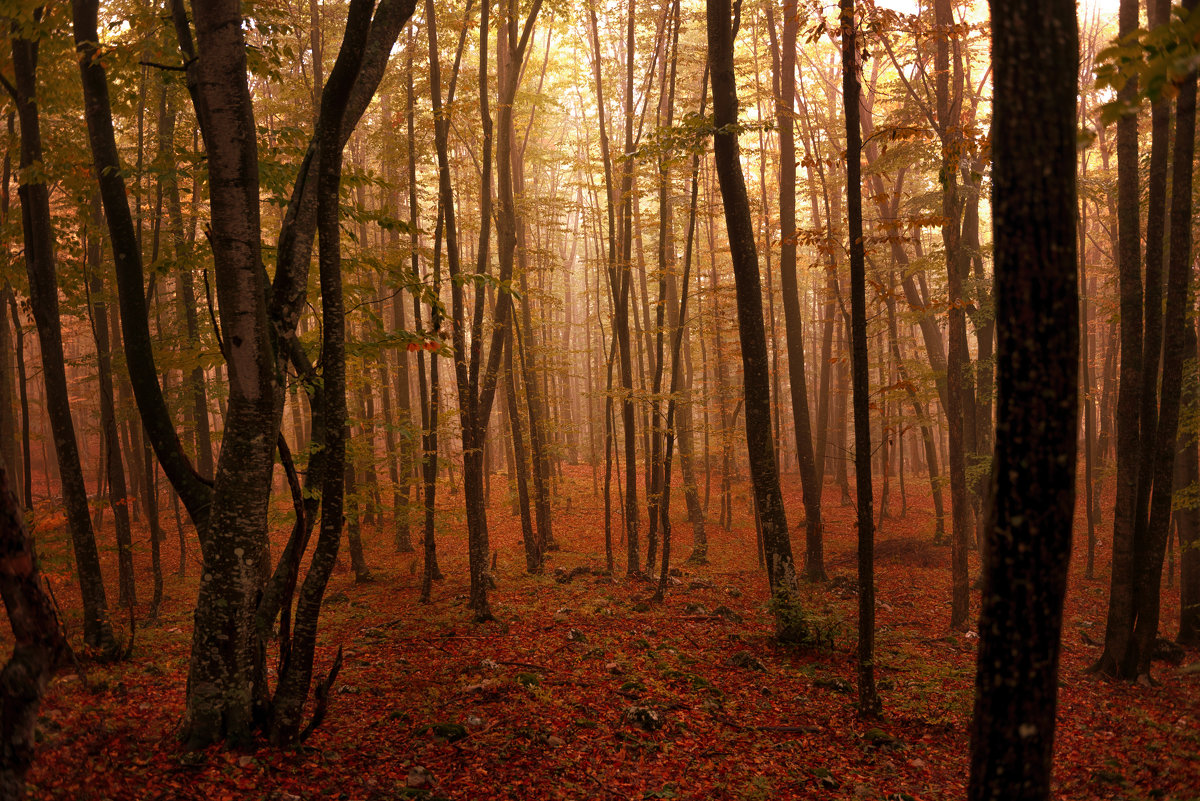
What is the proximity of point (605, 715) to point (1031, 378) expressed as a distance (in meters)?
6.02

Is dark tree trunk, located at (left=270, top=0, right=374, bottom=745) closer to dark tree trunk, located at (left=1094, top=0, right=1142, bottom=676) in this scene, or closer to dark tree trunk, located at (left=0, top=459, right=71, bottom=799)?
dark tree trunk, located at (left=0, top=459, right=71, bottom=799)

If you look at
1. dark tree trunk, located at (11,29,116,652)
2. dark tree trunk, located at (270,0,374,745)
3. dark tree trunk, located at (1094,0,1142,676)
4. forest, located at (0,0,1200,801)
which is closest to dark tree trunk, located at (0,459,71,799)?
forest, located at (0,0,1200,801)

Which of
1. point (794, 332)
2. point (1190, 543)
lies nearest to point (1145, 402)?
point (1190, 543)

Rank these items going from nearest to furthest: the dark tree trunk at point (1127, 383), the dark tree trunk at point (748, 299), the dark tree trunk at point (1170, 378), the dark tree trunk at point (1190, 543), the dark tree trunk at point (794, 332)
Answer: the dark tree trunk at point (1170, 378)
the dark tree trunk at point (1127, 383)
the dark tree trunk at point (748, 299)
the dark tree trunk at point (1190, 543)
the dark tree trunk at point (794, 332)

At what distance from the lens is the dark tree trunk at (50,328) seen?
312 inches

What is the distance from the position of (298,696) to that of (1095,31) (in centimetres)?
2746

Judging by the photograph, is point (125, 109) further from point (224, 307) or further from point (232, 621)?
point (232, 621)

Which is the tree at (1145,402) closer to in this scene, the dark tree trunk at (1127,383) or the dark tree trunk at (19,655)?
the dark tree trunk at (1127,383)

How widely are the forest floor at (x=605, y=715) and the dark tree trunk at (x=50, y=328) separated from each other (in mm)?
557

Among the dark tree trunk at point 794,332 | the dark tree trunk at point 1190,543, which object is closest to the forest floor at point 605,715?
the dark tree trunk at point 1190,543

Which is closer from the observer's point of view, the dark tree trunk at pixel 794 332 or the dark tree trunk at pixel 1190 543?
the dark tree trunk at pixel 1190 543

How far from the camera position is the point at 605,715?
734cm

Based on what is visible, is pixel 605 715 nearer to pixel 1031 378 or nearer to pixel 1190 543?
pixel 1031 378

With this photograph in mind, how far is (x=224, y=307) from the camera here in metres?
5.23
